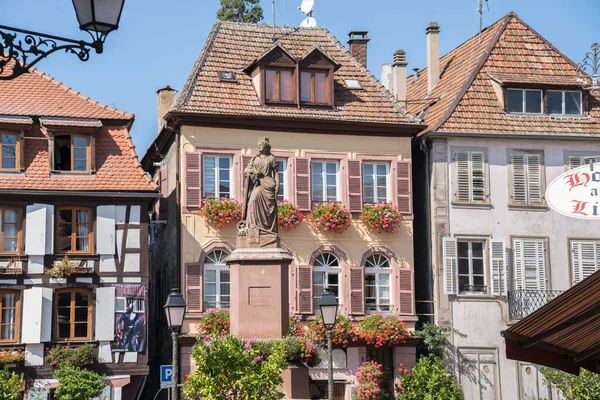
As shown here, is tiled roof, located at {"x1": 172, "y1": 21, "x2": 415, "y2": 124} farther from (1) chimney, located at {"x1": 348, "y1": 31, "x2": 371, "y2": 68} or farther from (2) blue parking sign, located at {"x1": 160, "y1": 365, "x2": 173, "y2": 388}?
(2) blue parking sign, located at {"x1": 160, "y1": 365, "x2": 173, "y2": 388}

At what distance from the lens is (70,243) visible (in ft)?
101

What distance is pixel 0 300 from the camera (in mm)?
30016

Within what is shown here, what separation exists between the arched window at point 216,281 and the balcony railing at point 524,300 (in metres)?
7.87

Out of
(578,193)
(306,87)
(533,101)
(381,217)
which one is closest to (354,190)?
(381,217)

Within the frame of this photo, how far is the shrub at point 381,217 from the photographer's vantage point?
32.6m

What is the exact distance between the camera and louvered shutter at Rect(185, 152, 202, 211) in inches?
1248

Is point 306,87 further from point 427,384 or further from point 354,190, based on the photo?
point 427,384

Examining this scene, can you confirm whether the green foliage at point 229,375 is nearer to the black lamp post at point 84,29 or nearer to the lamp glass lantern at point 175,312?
the lamp glass lantern at point 175,312

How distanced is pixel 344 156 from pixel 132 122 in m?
5.88

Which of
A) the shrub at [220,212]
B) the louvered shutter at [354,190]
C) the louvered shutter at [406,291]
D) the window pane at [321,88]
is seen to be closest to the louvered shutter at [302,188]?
the louvered shutter at [354,190]

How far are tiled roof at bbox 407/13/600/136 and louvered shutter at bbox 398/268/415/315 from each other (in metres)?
4.09

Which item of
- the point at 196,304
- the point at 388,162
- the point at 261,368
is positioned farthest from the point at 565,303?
the point at 388,162

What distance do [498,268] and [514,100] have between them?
16.3ft

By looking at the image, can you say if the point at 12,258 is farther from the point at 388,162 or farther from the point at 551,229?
the point at 551,229
